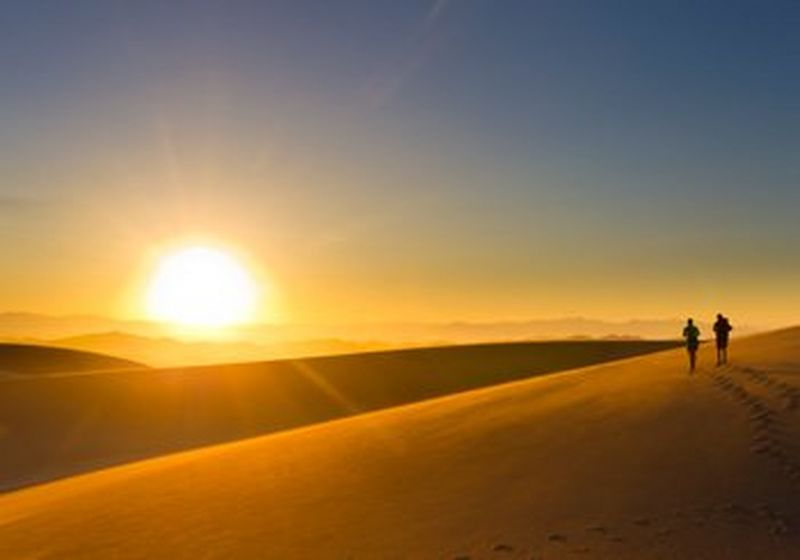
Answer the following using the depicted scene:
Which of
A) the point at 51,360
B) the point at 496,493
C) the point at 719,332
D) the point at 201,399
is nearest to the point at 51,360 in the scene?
the point at 51,360

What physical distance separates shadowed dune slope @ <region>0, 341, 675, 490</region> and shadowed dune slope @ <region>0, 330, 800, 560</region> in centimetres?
1751

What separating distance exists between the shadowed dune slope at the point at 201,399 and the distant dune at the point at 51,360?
81.7 ft

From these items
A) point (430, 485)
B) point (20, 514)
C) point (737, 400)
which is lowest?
point (20, 514)

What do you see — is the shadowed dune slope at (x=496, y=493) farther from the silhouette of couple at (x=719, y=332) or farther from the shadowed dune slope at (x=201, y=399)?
the shadowed dune slope at (x=201, y=399)

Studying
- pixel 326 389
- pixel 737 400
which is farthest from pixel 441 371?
pixel 737 400

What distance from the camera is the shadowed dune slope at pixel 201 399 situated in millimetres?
34500

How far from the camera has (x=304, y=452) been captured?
48.9 feet

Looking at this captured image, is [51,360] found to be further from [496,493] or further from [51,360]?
[496,493]

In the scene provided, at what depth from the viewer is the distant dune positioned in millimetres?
70688

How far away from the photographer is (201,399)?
1678 inches

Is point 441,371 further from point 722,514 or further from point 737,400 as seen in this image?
point 722,514

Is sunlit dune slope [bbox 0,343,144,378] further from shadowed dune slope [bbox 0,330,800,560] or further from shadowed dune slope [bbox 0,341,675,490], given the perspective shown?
shadowed dune slope [bbox 0,330,800,560]

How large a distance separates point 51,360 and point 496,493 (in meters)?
73.2

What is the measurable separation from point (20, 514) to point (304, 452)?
4731mm
